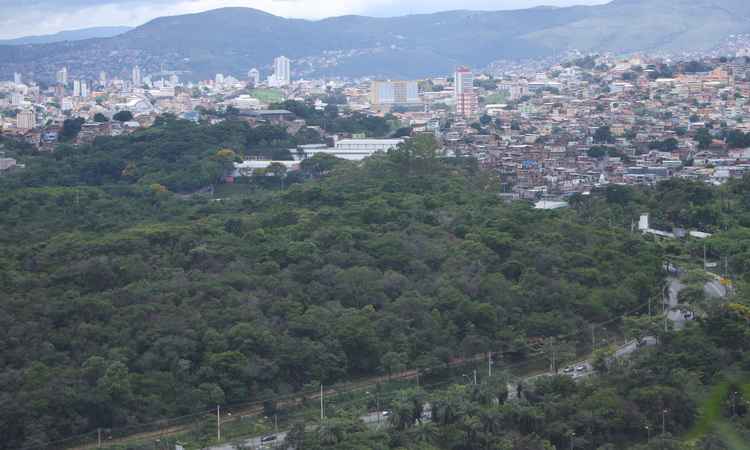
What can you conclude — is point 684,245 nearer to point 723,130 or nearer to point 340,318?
point 340,318

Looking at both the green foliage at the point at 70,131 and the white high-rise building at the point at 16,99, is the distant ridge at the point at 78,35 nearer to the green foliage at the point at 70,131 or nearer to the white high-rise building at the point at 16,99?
the white high-rise building at the point at 16,99

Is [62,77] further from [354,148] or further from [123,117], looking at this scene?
[354,148]

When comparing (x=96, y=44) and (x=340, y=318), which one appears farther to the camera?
(x=96, y=44)

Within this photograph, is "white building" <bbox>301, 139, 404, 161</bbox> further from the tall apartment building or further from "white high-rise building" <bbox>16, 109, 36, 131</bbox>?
the tall apartment building

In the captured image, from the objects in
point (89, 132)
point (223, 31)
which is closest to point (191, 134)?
point (89, 132)

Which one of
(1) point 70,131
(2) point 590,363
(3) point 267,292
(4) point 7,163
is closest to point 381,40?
(1) point 70,131

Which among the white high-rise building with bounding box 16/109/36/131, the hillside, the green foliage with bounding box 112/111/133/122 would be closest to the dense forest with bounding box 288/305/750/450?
the hillside
